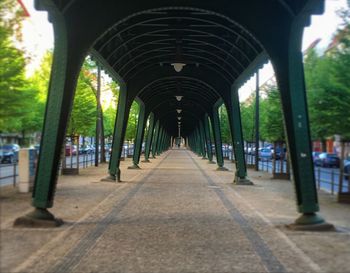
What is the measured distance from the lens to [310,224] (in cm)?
1005

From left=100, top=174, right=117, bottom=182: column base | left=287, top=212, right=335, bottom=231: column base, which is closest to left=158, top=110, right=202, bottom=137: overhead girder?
left=100, top=174, right=117, bottom=182: column base

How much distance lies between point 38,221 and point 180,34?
746cm

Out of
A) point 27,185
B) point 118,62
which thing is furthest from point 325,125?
point 27,185

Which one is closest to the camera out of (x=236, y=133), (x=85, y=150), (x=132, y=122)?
(x=236, y=133)

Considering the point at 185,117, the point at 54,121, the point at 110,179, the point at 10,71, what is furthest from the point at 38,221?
the point at 185,117

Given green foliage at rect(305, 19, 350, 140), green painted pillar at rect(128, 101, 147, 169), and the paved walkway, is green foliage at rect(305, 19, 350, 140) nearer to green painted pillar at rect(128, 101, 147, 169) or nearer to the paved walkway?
the paved walkway

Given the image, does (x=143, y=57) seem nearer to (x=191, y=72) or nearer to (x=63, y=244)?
(x=191, y=72)

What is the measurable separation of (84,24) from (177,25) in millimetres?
3763

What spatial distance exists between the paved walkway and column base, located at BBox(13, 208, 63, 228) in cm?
28

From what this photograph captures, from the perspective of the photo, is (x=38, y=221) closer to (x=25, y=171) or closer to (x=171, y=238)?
(x=171, y=238)

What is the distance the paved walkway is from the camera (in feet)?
23.2

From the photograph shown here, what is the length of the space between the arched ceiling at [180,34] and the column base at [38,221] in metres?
3.34

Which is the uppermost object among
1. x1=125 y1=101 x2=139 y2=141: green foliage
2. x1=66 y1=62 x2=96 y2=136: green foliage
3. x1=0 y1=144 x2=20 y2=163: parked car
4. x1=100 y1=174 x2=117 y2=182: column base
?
x1=125 y1=101 x2=139 y2=141: green foliage

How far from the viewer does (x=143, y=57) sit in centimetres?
1923
